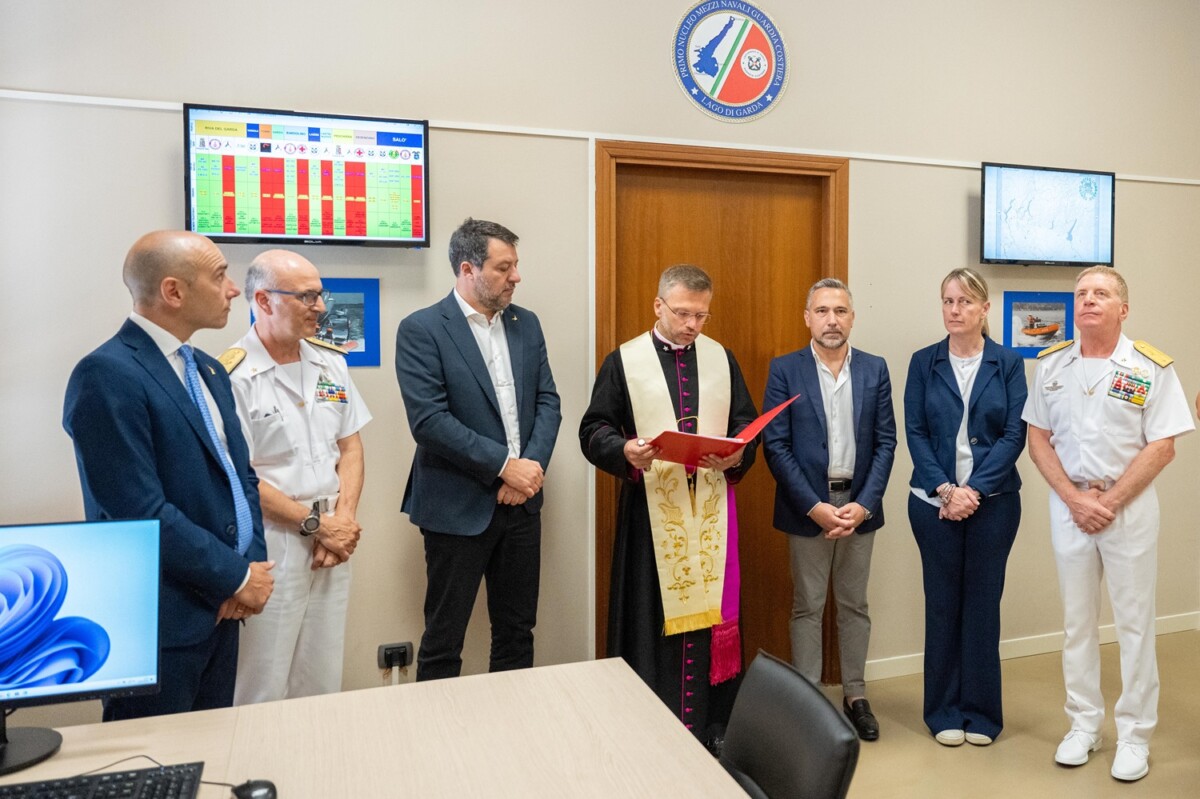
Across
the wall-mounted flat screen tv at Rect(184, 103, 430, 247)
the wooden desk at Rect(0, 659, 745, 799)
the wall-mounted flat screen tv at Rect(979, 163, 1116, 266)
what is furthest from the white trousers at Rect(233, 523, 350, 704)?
the wall-mounted flat screen tv at Rect(979, 163, 1116, 266)

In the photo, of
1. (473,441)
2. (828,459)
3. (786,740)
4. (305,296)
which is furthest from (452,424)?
(786,740)

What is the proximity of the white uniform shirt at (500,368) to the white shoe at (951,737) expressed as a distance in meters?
1.88

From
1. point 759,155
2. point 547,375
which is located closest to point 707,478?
point 547,375

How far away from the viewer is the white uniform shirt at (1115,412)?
2.77m

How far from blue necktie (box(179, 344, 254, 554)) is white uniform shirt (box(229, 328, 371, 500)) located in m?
0.25

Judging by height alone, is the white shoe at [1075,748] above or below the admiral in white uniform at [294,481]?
below

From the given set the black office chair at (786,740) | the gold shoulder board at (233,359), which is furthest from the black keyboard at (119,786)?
the gold shoulder board at (233,359)

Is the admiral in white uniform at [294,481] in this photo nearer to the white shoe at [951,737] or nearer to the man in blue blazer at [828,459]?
the man in blue blazer at [828,459]

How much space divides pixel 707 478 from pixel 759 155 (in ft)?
4.86

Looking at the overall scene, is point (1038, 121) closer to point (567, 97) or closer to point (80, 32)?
point (567, 97)

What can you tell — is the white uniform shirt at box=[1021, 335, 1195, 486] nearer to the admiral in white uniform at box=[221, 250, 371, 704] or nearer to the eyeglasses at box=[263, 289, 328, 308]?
the admiral in white uniform at box=[221, 250, 371, 704]

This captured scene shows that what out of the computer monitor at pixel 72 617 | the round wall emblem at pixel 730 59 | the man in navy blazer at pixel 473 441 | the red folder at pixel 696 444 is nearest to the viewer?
the computer monitor at pixel 72 617

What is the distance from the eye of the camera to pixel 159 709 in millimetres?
1782

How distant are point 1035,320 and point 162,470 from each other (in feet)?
12.5
